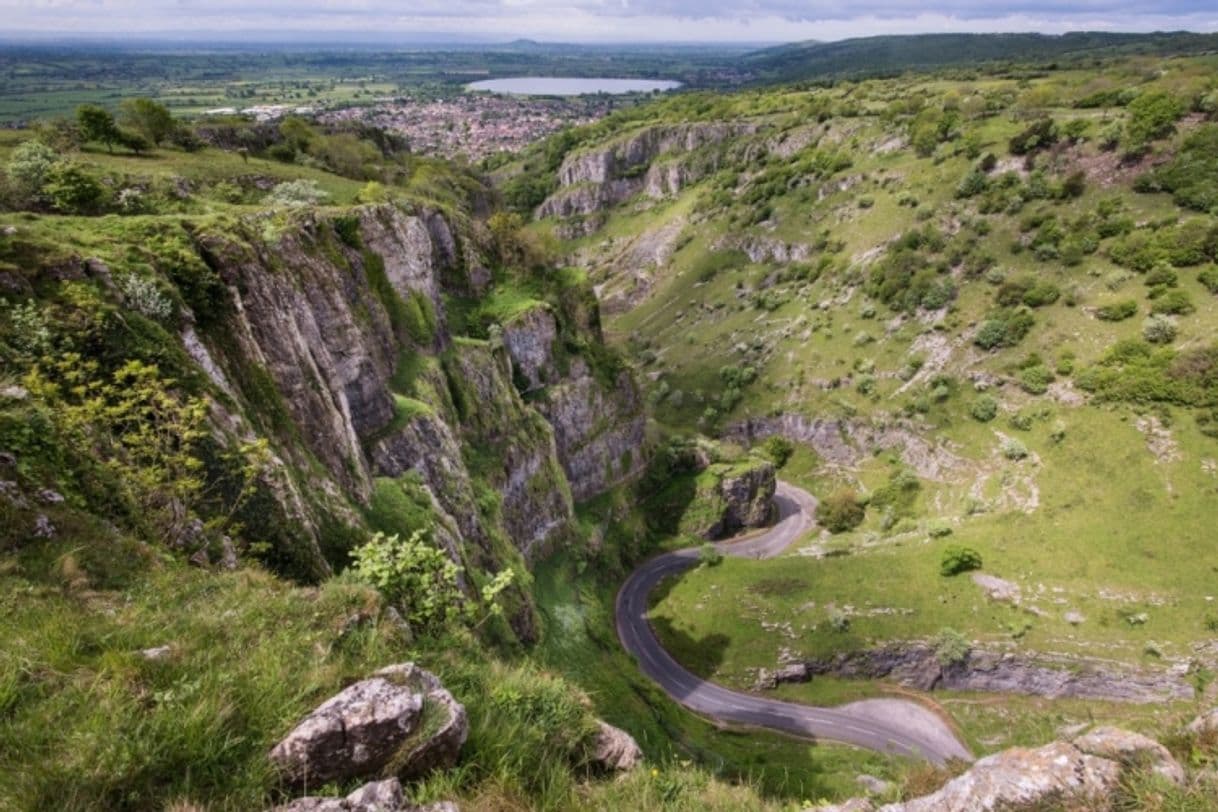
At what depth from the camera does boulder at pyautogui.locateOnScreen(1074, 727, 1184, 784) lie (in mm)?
9055

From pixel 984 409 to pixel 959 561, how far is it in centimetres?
2809

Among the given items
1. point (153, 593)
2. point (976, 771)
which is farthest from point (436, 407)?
point (976, 771)

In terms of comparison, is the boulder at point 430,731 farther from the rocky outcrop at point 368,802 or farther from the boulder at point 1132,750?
the boulder at point 1132,750

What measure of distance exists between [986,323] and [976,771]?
9105 centimetres

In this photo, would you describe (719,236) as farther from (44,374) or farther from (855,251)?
(44,374)

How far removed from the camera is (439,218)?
53.2 metres

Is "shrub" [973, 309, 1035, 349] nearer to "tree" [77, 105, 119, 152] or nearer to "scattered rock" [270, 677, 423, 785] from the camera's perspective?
"scattered rock" [270, 677, 423, 785]

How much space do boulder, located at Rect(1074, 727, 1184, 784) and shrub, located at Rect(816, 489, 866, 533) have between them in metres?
72.2

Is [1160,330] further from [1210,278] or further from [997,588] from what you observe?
[997,588]

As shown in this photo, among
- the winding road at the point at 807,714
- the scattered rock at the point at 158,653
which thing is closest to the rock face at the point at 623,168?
the winding road at the point at 807,714

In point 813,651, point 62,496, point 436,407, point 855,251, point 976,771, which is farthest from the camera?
point 855,251

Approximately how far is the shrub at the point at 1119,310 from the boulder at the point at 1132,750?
291 feet

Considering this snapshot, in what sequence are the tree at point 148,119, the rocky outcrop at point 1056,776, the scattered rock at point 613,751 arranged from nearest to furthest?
the rocky outcrop at point 1056,776 → the scattered rock at point 613,751 → the tree at point 148,119

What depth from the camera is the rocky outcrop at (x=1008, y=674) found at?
50.0 m
